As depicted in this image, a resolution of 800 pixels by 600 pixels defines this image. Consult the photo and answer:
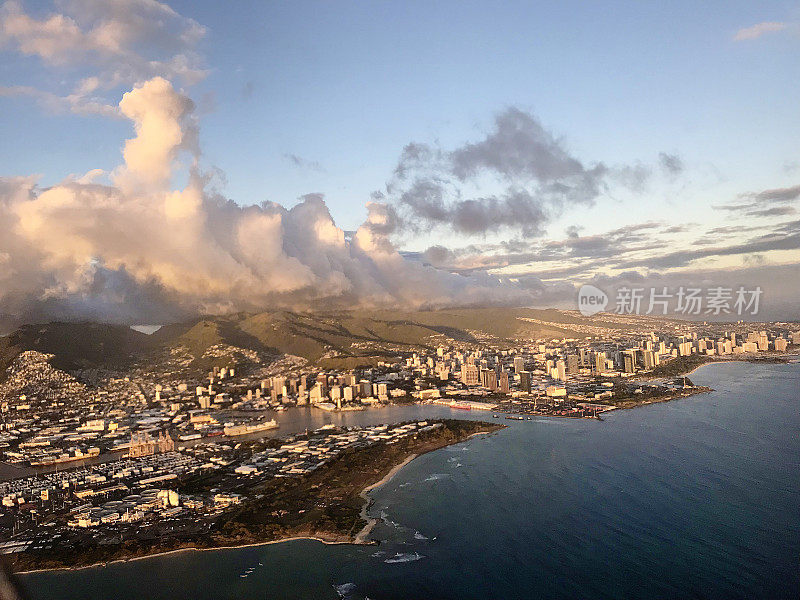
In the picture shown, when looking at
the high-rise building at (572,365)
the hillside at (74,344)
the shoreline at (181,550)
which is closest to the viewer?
the shoreline at (181,550)

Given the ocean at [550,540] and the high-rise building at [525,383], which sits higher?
the ocean at [550,540]

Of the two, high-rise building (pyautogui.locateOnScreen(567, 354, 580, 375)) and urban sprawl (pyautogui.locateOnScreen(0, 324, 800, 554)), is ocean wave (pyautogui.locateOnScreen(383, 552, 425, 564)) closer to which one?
urban sprawl (pyautogui.locateOnScreen(0, 324, 800, 554))

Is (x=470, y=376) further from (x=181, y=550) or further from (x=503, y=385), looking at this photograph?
(x=181, y=550)

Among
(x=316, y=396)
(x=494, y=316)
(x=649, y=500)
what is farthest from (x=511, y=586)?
(x=494, y=316)

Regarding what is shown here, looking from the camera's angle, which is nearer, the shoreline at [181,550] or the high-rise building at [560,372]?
the shoreline at [181,550]

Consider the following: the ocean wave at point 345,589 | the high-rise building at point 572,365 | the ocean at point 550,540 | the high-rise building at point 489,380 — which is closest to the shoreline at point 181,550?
the ocean at point 550,540

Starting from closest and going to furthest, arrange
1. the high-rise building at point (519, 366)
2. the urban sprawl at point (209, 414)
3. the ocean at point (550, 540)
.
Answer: the ocean at point (550, 540) → the urban sprawl at point (209, 414) → the high-rise building at point (519, 366)

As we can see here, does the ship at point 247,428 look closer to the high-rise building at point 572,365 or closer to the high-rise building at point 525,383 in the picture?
the high-rise building at point 525,383
